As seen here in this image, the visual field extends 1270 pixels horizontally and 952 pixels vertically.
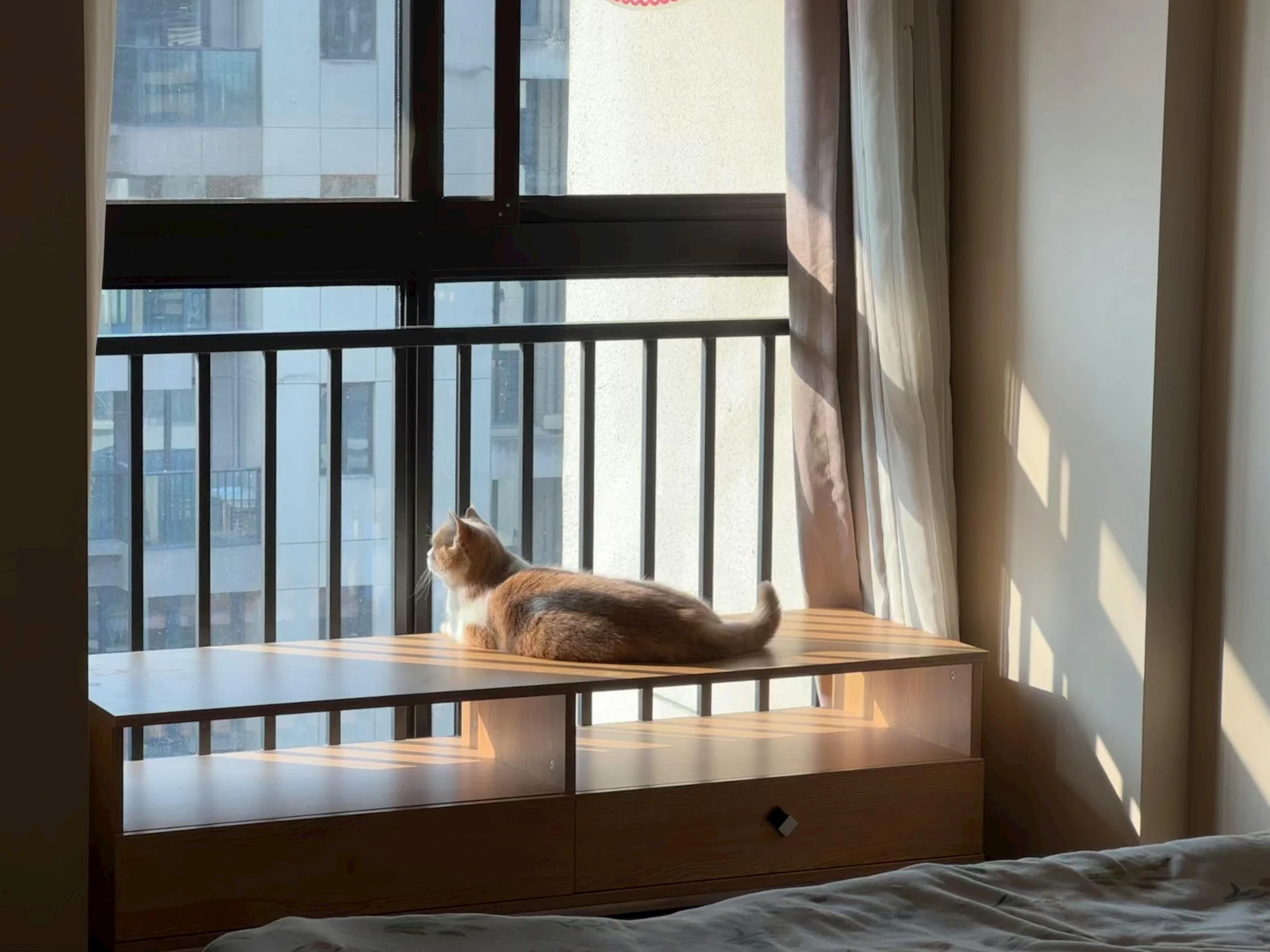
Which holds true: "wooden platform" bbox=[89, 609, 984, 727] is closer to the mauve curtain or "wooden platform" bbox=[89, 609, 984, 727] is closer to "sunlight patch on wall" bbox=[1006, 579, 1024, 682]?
"sunlight patch on wall" bbox=[1006, 579, 1024, 682]

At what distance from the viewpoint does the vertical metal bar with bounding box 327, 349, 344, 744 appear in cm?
275

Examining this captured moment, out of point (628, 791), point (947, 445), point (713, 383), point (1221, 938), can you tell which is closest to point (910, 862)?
point (628, 791)

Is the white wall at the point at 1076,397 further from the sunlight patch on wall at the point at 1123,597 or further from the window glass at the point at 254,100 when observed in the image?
the window glass at the point at 254,100

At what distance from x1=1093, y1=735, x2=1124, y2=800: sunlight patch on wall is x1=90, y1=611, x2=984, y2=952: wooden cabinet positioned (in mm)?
201

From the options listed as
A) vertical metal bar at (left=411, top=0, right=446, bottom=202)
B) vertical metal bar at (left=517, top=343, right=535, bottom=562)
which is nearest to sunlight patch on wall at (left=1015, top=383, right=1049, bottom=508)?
vertical metal bar at (left=517, top=343, right=535, bottom=562)

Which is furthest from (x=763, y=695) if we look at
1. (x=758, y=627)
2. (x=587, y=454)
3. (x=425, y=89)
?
(x=425, y=89)

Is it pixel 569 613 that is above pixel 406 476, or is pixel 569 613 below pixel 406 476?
below

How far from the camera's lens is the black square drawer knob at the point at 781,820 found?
2.58 metres

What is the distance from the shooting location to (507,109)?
2844mm

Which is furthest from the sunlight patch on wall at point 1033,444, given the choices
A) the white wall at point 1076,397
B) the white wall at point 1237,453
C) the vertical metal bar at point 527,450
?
the vertical metal bar at point 527,450

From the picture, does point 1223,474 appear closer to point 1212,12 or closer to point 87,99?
point 1212,12

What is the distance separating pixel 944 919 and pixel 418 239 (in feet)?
5.45

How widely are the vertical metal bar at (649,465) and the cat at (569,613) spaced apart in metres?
0.29

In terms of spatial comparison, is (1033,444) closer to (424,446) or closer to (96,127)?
(424,446)
